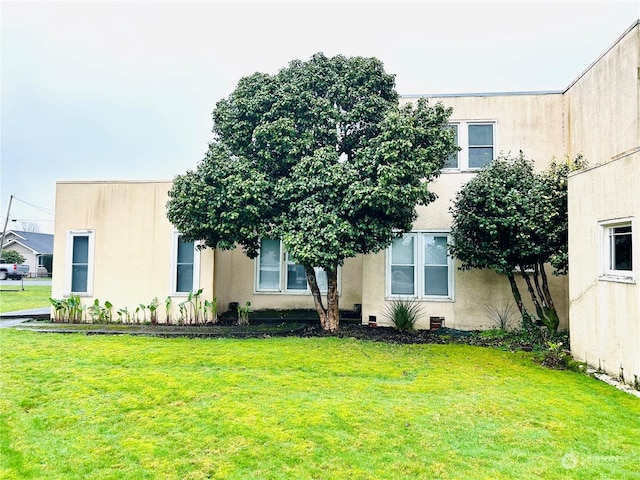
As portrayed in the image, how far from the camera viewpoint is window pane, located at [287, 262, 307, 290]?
12719mm

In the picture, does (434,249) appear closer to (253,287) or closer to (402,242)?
(402,242)

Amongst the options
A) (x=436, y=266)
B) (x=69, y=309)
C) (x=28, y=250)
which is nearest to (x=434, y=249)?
(x=436, y=266)

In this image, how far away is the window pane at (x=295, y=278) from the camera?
1272 cm

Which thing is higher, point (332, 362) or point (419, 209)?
point (419, 209)

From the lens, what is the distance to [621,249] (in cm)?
642

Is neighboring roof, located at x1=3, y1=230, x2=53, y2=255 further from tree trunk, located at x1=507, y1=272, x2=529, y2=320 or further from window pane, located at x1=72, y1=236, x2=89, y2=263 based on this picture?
tree trunk, located at x1=507, y1=272, x2=529, y2=320

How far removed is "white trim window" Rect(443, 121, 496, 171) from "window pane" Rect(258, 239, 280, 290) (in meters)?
5.93

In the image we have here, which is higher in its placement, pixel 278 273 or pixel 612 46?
pixel 612 46

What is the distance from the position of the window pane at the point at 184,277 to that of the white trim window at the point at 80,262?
2658 mm

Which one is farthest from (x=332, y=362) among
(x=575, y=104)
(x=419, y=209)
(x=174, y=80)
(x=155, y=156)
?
(x=155, y=156)

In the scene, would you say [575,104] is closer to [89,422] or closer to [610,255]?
[610,255]

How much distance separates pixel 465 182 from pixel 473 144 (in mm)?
1143

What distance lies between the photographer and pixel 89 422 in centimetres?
464

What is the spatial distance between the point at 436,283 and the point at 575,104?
5918 millimetres
